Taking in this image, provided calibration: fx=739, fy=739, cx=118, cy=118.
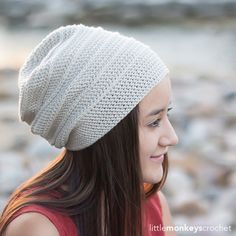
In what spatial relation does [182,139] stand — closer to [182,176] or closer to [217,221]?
[182,176]

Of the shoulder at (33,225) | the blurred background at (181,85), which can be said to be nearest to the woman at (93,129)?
the shoulder at (33,225)

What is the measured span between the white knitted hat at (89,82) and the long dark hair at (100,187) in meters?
0.05

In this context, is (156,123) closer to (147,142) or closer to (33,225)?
(147,142)

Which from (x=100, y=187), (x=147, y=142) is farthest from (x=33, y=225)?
(x=147, y=142)

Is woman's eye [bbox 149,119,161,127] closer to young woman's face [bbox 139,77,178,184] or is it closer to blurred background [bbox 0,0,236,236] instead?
young woman's face [bbox 139,77,178,184]

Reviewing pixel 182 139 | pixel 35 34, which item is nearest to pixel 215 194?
pixel 182 139

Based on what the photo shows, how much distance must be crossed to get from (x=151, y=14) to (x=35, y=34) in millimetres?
1887

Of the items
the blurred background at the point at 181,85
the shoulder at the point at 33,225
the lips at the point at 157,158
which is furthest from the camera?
the blurred background at the point at 181,85

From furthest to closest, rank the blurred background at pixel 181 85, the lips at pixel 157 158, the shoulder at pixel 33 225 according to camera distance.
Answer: the blurred background at pixel 181 85 → the lips at pixel 157 158 → the shoulder at pixel 33 225

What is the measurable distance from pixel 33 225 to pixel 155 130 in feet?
1.27

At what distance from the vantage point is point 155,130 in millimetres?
1871

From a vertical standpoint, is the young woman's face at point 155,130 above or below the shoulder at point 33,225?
above

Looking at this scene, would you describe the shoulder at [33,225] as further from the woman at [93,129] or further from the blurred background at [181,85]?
the blurred background at [181,85]

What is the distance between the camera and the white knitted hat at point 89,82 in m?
1.79
